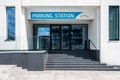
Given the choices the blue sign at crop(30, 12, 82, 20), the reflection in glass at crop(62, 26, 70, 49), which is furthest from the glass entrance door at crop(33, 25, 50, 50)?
the blue sign at crop(30, 12, 82, 20)

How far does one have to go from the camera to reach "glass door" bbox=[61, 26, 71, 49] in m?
26.5

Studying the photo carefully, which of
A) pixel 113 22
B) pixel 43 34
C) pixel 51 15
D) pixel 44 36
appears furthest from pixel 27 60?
pixel 43 34

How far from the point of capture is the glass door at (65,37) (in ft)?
87.0

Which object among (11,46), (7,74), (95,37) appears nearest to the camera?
(7,74)

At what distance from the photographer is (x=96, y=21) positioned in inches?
848

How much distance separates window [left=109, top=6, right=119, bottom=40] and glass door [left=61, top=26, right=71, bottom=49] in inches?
244

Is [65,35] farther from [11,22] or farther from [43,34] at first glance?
[11,22]

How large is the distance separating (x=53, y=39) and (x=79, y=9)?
5261 millimetres

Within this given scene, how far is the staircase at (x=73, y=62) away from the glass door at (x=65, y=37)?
3.23 meters

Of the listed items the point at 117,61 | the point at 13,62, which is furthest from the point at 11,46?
the point at 117,61

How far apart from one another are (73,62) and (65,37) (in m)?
6.23

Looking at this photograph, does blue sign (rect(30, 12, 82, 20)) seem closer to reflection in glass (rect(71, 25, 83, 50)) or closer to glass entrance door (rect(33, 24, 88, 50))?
glass entrance door (rect(33, 24, 88, 50))

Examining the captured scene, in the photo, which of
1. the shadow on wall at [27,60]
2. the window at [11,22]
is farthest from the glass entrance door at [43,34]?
the shadow on wall at [27,60]

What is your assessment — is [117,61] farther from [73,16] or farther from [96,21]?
Result: [73,16]
